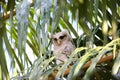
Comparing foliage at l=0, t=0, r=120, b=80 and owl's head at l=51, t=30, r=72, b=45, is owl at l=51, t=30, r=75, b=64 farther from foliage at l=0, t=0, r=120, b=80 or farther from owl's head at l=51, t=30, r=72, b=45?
foliage at l=0, t=0, r=120, b=80

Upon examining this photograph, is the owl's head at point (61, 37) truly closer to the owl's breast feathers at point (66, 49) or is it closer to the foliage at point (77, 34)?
the owl's breast feathers at point (66, 49)

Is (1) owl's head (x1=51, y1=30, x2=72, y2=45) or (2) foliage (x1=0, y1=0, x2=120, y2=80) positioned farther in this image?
(1) owl's head (x1=51, y1=30, x2=72, y2=45)

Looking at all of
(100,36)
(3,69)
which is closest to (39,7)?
(100,36)

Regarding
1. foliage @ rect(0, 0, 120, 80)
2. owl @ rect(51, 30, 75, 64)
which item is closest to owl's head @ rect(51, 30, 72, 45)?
owl @ rect(51, 30, 75, 64)

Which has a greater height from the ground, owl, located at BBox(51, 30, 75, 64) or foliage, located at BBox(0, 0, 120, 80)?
foliage, located at BBox(0, 0, 120, 80)

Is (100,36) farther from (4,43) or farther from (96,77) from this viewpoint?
(4,43)

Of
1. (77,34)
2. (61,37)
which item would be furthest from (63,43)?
(77,34)

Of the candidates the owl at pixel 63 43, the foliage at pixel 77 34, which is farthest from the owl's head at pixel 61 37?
the foliage at pixel 77 34

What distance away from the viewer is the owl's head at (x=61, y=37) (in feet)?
3.55

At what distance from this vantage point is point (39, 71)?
2.18ft

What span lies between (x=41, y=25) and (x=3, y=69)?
0.43 metres

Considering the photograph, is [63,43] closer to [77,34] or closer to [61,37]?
[61,37]

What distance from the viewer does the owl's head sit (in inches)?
42.6

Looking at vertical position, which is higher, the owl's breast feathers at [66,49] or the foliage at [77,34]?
the foliage at [77,34]
